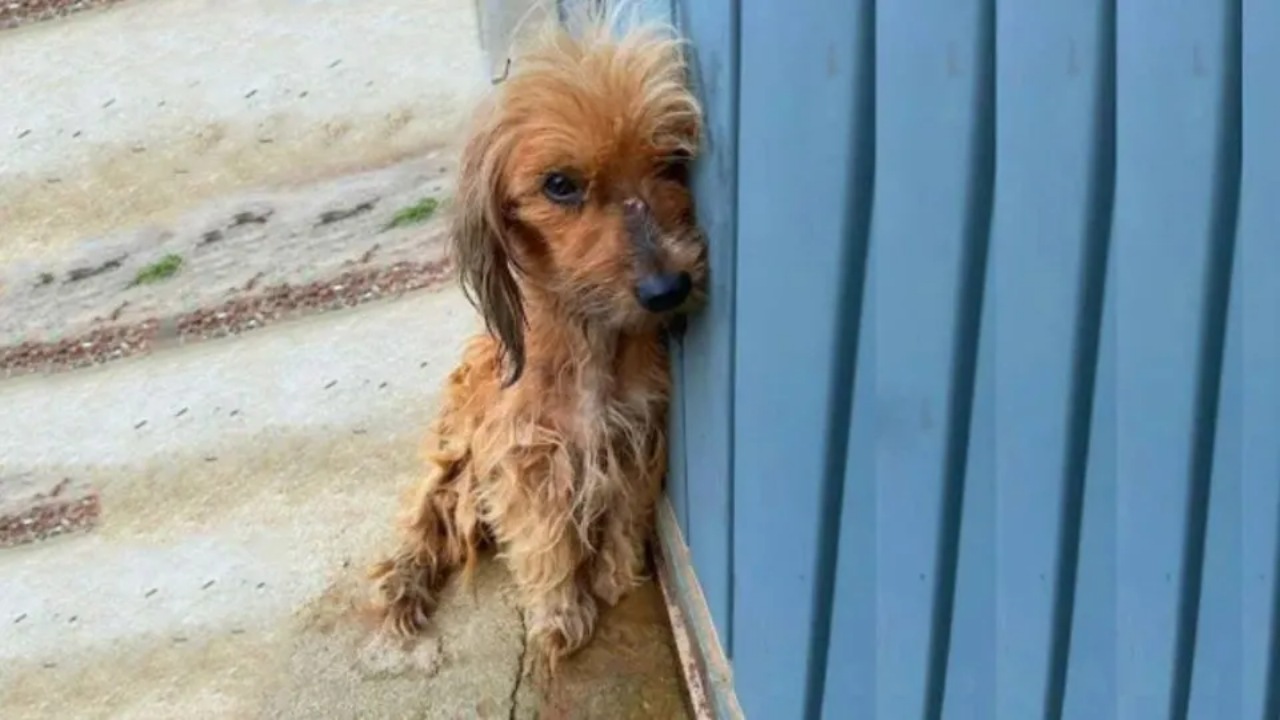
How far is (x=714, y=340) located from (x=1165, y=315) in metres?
0.75

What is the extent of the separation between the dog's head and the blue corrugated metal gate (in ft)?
0.21

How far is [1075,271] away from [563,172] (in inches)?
31.0

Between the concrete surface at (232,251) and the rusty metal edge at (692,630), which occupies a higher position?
the concrete surface at (232,251)

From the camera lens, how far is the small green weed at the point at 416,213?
3166mm

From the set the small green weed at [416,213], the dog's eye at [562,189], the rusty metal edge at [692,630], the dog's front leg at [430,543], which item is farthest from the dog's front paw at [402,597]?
the dog's eye at [562,189]

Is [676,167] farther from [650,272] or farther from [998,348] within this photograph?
[998,348]

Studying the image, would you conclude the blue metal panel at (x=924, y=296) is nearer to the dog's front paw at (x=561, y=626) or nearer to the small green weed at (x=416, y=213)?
the dog's front paw at (x=561, y=626)

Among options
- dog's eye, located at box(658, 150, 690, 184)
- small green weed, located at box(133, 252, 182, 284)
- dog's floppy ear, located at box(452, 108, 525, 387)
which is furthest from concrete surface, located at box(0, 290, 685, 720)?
dog's eye, located at box(658, 150, 690, 184)

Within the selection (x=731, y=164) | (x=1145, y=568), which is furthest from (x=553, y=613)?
(x=1145, y=568)

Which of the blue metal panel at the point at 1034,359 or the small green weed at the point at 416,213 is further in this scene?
the small green weed at the point at 416,213

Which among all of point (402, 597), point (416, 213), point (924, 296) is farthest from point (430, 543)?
point (924, 296)

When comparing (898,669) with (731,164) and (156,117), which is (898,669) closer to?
(731,164)

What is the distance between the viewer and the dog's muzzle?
7.05 ft

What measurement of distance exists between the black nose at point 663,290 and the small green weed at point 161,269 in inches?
53.3
